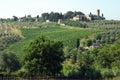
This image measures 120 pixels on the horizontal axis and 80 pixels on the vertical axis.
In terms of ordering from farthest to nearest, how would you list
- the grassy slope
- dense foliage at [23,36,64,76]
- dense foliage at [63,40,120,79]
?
the grassy slope < dense foliage at [23,36,64,76] < dense foliage at [63,40,120,79]

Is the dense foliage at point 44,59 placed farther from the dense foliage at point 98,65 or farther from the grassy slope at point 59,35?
the grassy slope at point 59,35

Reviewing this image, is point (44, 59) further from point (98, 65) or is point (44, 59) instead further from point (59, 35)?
point (59, 35)

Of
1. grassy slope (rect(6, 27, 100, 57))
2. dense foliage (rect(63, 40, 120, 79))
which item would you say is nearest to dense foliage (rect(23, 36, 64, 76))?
dense foliage (rect(63, 40, 120, 79))

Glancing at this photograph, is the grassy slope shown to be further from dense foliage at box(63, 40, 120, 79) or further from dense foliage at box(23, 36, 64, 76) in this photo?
dense foliage at box(23, 36, 64, 76)

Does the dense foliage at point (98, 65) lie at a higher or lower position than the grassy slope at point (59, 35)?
higher

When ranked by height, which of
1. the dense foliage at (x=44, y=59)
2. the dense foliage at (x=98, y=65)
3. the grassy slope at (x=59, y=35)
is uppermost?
the dense foliage at (x=44, y=59)

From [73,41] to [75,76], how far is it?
7341 cm

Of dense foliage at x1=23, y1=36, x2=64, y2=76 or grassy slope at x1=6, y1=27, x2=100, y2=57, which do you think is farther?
grassy slope at x1=6, y1=27, x2=100, y2=57

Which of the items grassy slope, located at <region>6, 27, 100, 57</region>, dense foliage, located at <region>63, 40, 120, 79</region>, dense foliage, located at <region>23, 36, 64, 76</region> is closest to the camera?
dense foliage, located at <region>63, 40, 120, 79</region>

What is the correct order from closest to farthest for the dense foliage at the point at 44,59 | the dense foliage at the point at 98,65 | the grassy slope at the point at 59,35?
the dense foliage at the point at 98,65 → the dense foliage at the point at 44,59 → the grassy slope at the point at 59,35

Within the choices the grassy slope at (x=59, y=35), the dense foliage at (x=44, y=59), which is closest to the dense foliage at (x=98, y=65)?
the dense foliage at (x=44, y=59)

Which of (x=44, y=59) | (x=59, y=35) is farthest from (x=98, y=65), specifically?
(x=59, y=35)

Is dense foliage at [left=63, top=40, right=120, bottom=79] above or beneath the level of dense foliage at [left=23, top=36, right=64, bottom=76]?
beneath

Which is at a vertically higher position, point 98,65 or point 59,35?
point 98,65
